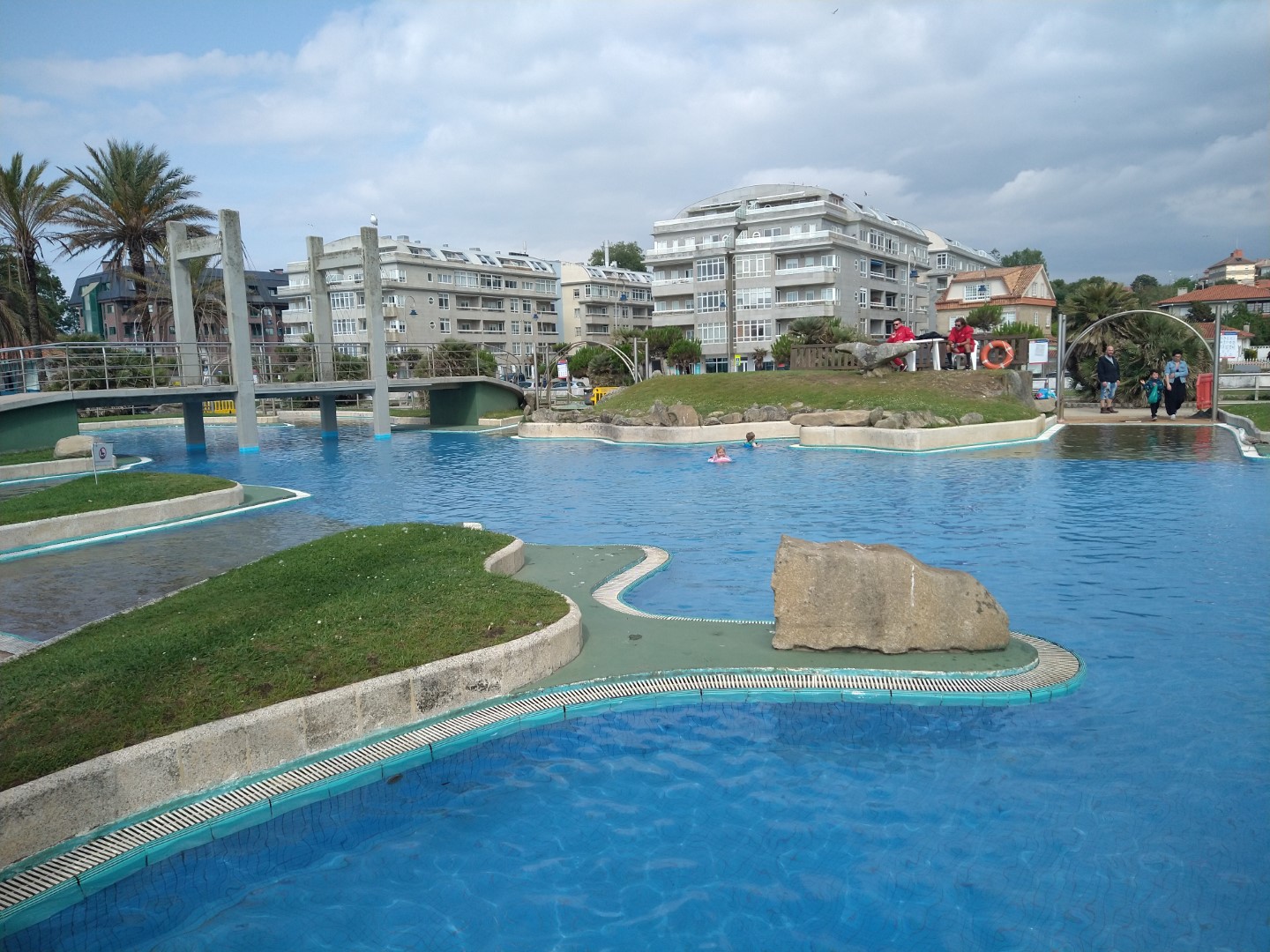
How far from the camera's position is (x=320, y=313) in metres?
39.0

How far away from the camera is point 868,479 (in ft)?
67.2

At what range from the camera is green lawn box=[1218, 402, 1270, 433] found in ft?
85.6

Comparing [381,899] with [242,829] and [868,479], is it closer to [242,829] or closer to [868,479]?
[242,829]

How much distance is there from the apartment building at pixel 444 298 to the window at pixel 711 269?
1611 cm

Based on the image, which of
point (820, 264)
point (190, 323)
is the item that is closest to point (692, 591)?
point (190, 323)

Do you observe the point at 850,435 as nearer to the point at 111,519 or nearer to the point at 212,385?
the point at 111,519

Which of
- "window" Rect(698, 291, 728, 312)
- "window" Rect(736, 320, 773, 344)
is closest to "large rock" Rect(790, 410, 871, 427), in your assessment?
"window" Rect(736, 320, 773, 344)

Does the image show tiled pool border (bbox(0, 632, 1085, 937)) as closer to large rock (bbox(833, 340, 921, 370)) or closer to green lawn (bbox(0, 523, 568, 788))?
green lawn (bbox(0, 523, 568, 788))

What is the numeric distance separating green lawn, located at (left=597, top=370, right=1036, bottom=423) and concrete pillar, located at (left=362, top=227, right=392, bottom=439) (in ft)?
33.2

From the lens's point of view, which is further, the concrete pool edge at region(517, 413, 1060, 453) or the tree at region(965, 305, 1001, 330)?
the tree at region(965, 305, 1001, 330)

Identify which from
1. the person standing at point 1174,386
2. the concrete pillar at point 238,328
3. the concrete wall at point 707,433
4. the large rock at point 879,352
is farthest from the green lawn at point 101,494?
the person standing at point 1174,386

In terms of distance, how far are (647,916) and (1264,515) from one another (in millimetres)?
14719

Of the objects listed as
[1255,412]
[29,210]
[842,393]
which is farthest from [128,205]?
[1255,412]

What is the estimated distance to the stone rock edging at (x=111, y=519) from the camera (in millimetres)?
14117
